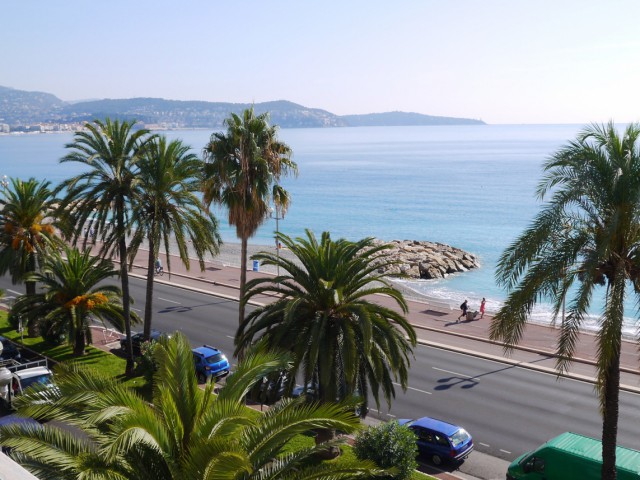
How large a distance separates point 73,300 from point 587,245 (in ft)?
68.2

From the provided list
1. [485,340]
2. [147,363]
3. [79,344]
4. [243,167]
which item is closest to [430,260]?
[485,340]

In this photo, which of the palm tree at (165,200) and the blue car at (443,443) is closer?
the blue car at (443,443)

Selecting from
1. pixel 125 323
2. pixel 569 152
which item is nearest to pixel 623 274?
pixel 569 152

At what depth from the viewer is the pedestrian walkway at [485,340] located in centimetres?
2880

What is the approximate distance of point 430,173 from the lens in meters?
186

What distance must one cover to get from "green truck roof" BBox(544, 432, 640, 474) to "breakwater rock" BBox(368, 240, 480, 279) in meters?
43.0

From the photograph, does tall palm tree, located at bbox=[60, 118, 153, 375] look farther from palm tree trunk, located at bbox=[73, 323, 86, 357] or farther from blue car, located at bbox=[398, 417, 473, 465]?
blue car, located at bbox=[398, 417, 473, 465]

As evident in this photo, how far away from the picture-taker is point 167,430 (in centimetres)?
883

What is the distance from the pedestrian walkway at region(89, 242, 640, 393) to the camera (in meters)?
28.8

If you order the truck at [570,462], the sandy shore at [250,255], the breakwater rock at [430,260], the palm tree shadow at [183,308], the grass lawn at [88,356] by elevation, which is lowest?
the sandy shore at [250,255]

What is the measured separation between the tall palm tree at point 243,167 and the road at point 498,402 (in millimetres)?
7920

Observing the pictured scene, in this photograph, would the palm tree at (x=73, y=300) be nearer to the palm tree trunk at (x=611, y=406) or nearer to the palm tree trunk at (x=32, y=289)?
the palm tree trunk at (x=32, y=289)

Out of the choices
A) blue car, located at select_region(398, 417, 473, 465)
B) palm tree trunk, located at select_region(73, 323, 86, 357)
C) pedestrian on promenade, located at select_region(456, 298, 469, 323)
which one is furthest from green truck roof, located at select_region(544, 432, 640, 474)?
pedestrian on promenade, located at select_region(456, 298, 469, 323)

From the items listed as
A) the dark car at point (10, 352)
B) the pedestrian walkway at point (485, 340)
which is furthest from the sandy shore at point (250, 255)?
the dark car at point (10, 352)
